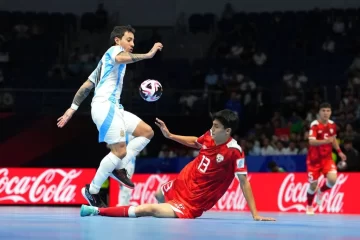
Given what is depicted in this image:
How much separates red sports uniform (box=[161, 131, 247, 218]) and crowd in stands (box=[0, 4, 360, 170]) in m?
8.71

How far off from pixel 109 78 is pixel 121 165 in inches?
39.3

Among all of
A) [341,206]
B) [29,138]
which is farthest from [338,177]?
[29,138]

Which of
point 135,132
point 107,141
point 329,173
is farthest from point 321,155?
point 107,141

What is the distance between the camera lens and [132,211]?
798 cm

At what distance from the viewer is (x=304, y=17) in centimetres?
2195

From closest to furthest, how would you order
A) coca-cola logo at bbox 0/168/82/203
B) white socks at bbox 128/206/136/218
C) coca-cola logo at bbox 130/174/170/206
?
white socks at bbox 128/206/136/218 < coca-cola logo at bbox 130/174/170/206 < coca-cola logo at bbox 0/168/82/203

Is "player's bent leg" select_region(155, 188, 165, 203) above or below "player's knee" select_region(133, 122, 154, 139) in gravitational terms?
below

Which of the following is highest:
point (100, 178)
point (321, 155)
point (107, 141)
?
point (107, 141)

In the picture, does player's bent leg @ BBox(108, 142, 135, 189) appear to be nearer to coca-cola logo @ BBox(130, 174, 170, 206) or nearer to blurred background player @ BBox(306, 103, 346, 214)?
blurred background player @ BBox(306, 103, 346, 214)

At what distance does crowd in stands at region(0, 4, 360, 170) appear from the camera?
60.6 feet

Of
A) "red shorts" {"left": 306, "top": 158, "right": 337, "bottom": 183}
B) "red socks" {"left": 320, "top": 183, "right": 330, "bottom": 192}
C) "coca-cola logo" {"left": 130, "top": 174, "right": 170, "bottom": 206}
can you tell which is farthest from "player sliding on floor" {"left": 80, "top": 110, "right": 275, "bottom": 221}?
"coca-cola logo" {"left": 130, "top": 174, "right": 170, "bottom": 206}

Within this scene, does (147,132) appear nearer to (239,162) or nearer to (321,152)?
(239,162)

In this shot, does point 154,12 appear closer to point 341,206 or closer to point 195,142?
point 341,206

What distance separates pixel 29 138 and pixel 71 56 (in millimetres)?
3527
